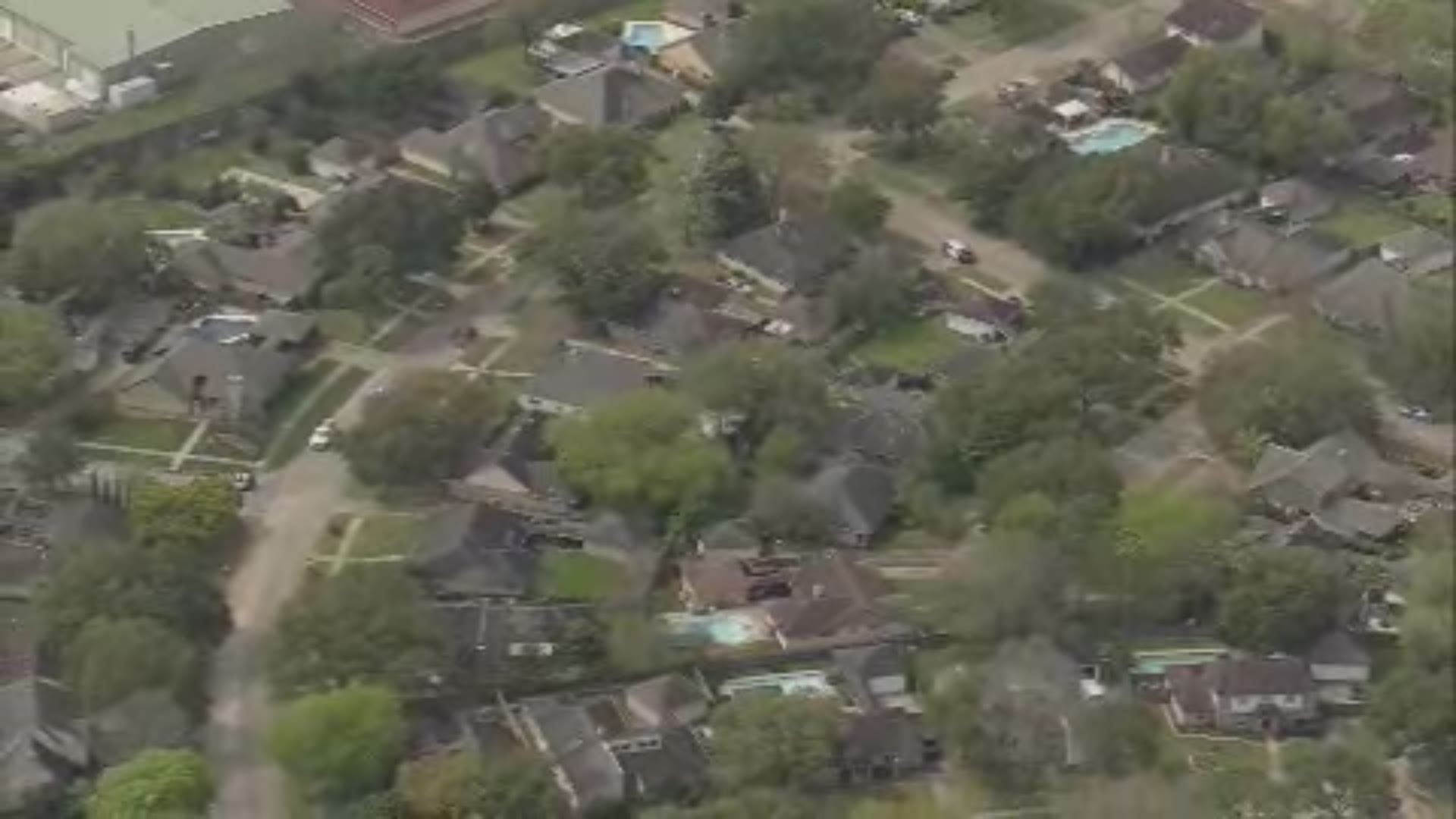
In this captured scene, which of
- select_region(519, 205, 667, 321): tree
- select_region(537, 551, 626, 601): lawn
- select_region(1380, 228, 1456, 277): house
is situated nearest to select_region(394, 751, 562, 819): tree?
select_region(537, 551, 626, 601): lawn

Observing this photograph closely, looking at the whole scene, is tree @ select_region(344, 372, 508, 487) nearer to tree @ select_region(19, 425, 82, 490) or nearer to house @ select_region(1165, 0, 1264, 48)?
tree @ select_region(19, 425, 82, 490)

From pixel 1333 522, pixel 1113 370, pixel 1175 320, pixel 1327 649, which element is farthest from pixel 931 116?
pixel 1327 649

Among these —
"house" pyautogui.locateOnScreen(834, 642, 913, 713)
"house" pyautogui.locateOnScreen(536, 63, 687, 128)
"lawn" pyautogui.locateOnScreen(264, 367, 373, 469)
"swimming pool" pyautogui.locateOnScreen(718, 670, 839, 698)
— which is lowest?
"lawn" pyautogui.locateOnScreen(264, 367, 373, 469)

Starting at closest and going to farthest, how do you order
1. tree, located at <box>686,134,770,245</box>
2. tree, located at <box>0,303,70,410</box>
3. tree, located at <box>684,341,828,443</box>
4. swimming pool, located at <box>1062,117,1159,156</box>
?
tree, located at <box>684,341,828,443</box>, tree, located at <box>0,303,70,410</box>, tree, located at <box>686,134,770,245</box>, swimming pool, located at <box>1062,117,1159,156</box>

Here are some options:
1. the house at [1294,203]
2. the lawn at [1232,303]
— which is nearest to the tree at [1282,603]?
the lawn at [1232,303]

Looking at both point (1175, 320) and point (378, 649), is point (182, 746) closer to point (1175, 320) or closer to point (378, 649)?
point (378, 649)

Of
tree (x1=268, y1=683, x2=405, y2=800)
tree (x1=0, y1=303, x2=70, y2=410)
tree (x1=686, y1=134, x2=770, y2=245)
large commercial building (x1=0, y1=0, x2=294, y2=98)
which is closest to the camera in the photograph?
tree (x1=268, y1=683, x2=405, y2=800)
